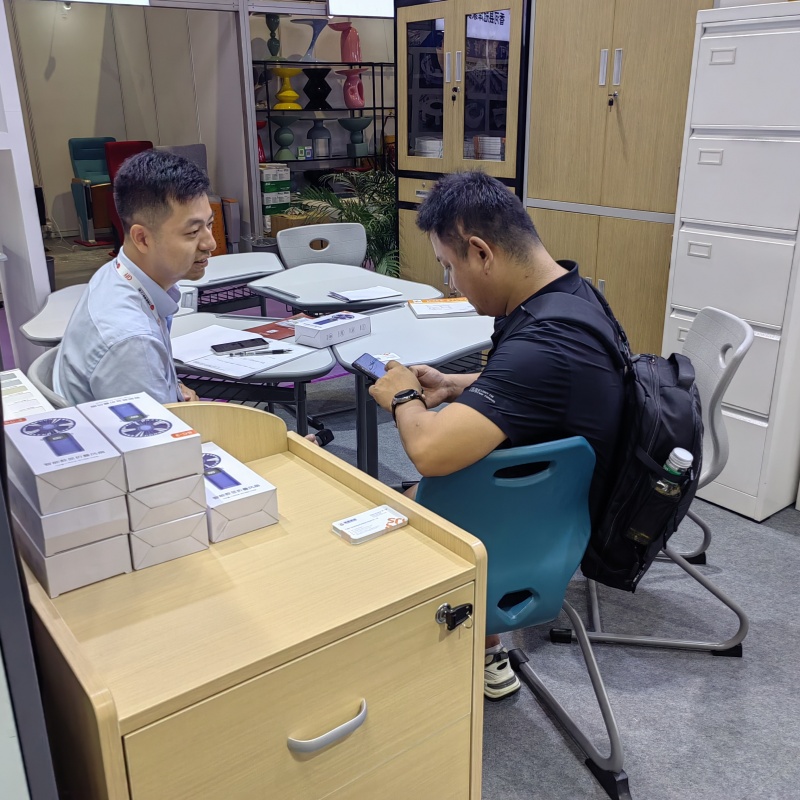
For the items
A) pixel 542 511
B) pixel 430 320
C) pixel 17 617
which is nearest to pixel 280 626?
pixel 17 617

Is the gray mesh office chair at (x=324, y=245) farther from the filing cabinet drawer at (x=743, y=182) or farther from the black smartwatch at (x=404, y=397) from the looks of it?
the black smartwatch at (x=404, y=397)

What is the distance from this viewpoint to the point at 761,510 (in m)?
2.96

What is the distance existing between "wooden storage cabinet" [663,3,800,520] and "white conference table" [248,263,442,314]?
1070mm

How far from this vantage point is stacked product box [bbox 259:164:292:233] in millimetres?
6109

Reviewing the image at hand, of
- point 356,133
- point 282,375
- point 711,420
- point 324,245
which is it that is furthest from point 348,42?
point 711,420

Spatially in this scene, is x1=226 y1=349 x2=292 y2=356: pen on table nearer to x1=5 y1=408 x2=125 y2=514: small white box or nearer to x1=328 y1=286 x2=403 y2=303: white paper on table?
x1=328 y1=286 x2=403 y2=303: white paper on table

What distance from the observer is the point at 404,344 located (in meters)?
2.57

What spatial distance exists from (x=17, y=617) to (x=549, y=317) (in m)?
1.09

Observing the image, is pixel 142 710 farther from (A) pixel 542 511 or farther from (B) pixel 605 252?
(B) pixel 605 252

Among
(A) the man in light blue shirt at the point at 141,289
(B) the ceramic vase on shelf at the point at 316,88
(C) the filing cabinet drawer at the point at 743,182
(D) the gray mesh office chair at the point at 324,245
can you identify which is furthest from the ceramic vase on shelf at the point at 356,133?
(A) the man in light blue shirt at the point at 141,289

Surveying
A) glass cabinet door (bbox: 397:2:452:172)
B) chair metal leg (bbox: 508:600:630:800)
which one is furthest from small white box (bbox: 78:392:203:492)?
glass cabinet door (bbox: 397:2:452:172)

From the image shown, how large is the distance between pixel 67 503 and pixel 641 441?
1065mm

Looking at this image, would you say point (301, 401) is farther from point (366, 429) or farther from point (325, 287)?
point (325, 287)

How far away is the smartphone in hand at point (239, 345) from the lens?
8.16ft
